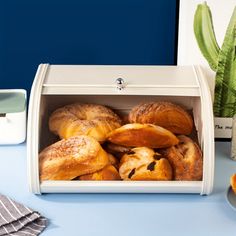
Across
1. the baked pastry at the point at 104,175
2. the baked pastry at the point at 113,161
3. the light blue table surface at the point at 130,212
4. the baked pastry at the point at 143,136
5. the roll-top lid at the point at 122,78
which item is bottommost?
the light blue table surface at the point at 130,212

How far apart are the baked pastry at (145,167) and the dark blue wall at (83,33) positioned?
1.78 feet

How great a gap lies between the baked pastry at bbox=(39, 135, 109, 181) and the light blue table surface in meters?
0.05

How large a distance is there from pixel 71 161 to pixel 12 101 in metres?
0.35

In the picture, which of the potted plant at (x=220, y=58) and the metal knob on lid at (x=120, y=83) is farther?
the potted plant at (x=220, y=58)

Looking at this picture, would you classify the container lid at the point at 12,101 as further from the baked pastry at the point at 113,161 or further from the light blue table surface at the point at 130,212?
the baked pastry at the point at 113,161

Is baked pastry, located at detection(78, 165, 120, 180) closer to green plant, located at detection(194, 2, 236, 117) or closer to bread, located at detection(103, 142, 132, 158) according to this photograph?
bread, located at detection(103, 142, 132, 158)

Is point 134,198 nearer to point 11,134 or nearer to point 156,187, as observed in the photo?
point 156,187

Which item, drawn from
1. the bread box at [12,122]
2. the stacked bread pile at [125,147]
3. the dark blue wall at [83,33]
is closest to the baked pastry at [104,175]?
the stacked bread pile at [125,147]

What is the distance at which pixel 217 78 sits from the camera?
53.7 inches

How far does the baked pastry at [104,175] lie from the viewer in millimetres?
1095

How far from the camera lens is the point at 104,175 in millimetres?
1095

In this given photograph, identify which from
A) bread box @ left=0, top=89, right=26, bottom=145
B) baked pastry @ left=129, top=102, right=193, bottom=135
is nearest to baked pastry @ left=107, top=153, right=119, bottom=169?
baked pastry @ left=129, top=102, right=193, bottom=135

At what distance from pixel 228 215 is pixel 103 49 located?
718 millimetres

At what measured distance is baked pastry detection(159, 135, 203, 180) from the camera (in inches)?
43.1
